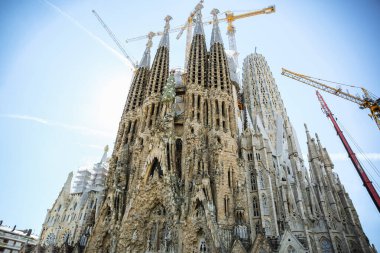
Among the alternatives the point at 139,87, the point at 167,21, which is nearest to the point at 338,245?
the point at 139,87

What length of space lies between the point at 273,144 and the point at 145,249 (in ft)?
76.1

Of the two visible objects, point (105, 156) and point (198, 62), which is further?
point (105, 156)

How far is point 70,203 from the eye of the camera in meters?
43.8

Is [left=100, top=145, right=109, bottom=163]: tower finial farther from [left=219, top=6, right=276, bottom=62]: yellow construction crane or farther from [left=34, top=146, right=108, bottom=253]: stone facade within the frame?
[left=219, top=6, right=276, bottom=62]: yellow construction crane

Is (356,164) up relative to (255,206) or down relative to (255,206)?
up

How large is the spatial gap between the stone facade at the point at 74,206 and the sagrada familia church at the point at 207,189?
7.55 meters

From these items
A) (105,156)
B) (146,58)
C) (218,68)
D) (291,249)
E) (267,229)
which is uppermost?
(146,58)

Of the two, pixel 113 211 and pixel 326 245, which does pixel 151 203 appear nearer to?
pixel 113 211

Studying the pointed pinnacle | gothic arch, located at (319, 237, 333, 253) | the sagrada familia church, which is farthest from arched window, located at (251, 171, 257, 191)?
the pointed pinnacle

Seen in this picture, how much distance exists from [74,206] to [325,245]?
1469 inches

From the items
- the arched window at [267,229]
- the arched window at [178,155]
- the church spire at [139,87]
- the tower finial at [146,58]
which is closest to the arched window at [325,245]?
the arched window at [267,229]

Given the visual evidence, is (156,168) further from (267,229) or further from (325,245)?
(325,245)

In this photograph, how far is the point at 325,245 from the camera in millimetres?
25109

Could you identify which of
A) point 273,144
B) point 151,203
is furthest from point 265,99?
point 151,203
